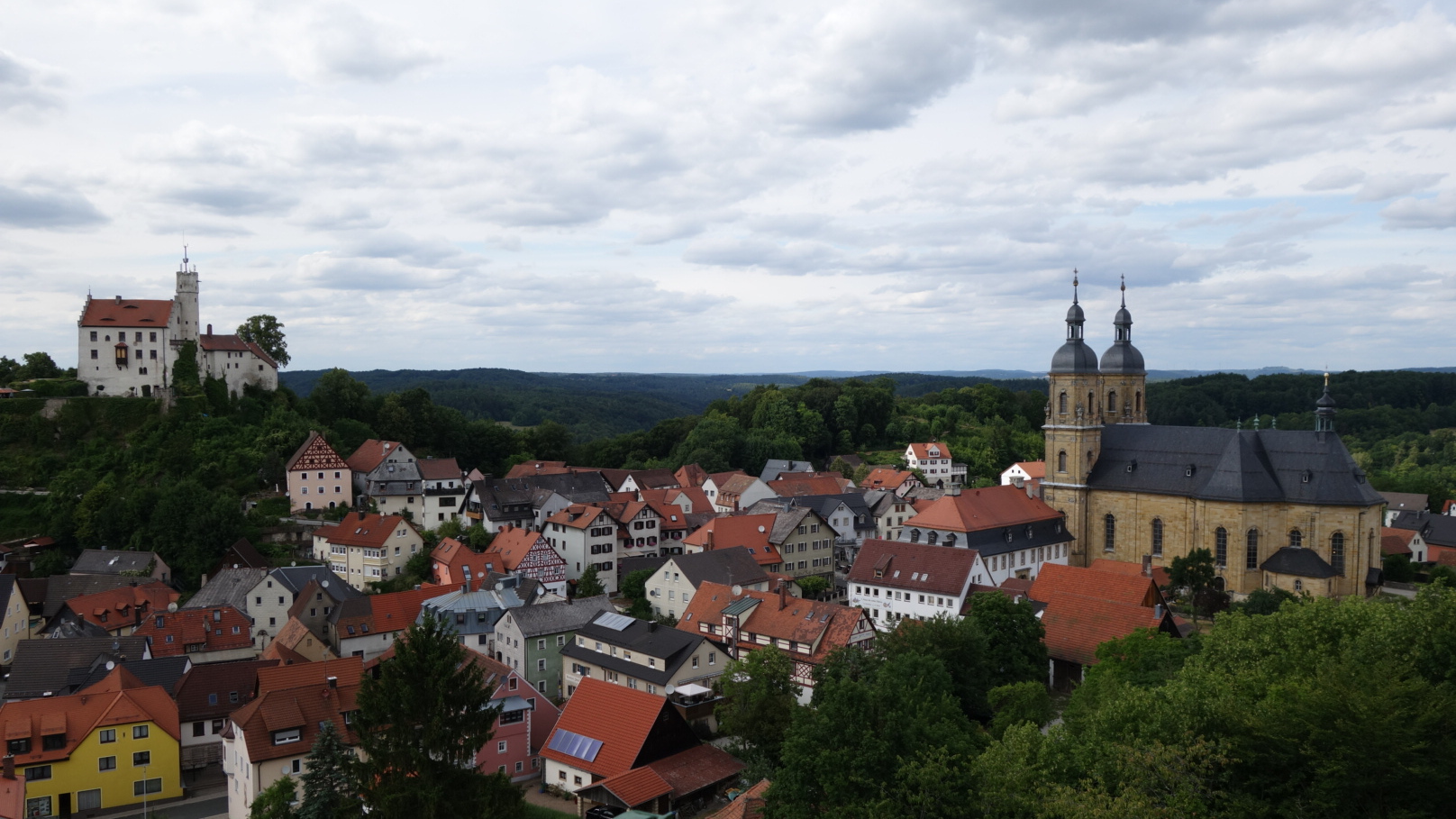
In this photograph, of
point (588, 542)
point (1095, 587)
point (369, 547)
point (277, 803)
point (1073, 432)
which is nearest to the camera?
point (277, 803)

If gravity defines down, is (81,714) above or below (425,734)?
below

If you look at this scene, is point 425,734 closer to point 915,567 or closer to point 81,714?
point 81,714

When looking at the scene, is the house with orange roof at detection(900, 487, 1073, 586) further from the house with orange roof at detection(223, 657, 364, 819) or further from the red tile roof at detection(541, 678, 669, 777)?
the house with orange roof at detection(223, 657, 364, 819)

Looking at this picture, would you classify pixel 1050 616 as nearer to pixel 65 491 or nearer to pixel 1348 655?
pixel 1348 655

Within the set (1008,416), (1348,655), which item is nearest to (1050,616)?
(1348,655)

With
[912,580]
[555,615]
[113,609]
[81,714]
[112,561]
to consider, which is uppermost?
[912,580]

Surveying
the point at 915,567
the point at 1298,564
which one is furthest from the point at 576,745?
the point at 1298,564
